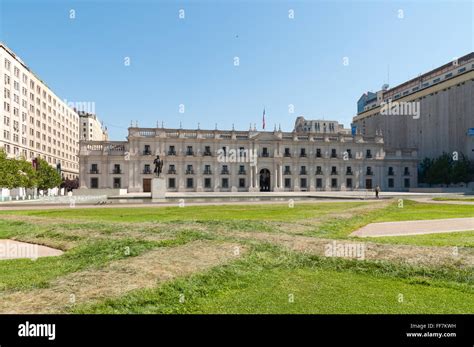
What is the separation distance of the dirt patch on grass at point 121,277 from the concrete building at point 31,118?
6160cm

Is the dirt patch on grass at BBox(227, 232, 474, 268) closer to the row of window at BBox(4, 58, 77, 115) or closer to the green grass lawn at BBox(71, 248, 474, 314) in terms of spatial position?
the green grass lawn at BBox(71, 248, 474, 314)

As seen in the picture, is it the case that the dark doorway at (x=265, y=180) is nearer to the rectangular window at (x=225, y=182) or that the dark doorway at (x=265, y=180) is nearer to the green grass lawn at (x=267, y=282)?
the rectangular window at (x=225, y=182)

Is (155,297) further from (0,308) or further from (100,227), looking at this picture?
(100,227)

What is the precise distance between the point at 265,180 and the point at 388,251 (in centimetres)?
6463

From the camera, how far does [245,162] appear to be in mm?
71000

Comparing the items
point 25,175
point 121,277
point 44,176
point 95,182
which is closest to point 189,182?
point 95,182

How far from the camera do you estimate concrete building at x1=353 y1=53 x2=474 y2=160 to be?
67.2m

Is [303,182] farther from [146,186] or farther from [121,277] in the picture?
[121,277]

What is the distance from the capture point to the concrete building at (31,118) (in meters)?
60.6

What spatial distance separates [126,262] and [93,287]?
1.80 meters

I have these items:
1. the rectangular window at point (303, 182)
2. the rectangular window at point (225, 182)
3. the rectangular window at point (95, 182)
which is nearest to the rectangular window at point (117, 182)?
the rectangular window at point (95, 182)

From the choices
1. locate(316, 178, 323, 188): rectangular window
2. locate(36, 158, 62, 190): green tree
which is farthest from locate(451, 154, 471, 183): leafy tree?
locate(36, 158, 62, 190): green tree

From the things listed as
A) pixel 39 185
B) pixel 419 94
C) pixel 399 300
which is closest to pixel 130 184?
pixel 39 185

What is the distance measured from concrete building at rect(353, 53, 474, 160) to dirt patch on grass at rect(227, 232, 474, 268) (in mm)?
70516
